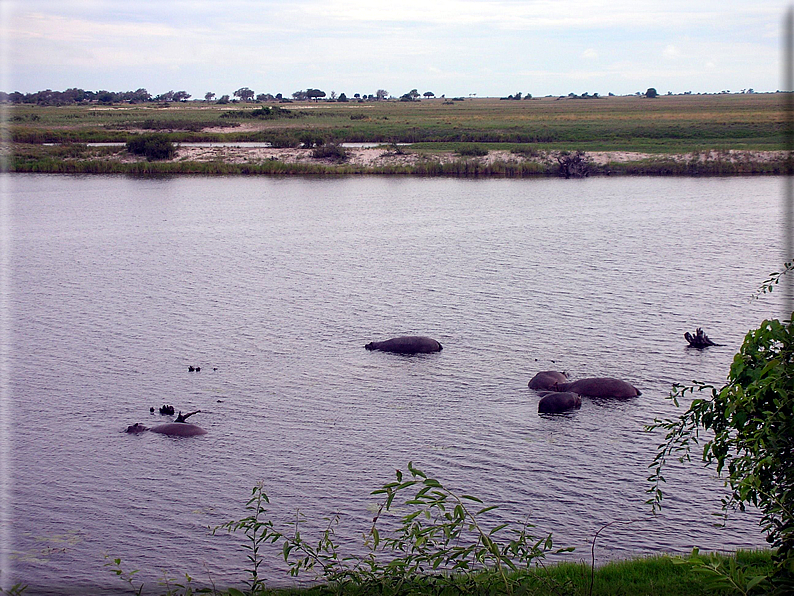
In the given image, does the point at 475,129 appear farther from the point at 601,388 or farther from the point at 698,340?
the point at 601,388

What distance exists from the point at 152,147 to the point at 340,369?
57.1m

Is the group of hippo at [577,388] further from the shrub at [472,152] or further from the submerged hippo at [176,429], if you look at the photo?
the shrub at [472,152]

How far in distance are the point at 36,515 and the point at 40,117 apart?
112294mm

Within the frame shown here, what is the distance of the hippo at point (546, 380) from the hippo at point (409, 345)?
11.5ft

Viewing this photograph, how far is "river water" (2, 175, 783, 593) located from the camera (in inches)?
479

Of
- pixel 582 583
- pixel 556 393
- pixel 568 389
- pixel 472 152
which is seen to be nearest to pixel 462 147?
pixel 472 152

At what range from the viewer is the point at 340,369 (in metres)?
19.3

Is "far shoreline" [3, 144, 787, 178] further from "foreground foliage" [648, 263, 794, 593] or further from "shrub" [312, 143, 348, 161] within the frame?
"foreground foliage" [648, 263, 794, 593]

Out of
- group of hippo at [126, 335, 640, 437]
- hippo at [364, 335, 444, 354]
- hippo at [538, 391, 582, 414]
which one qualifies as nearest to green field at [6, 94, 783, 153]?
hippo at [364, 335, 444, 354]

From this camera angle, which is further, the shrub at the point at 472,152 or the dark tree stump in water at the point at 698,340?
the shrub at the point at 472,152

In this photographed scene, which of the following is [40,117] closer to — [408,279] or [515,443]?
[408,279]

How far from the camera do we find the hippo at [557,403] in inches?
640

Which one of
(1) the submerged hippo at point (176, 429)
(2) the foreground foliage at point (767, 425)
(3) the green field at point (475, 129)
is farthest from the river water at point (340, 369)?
(3) the green field at point (475, 129)

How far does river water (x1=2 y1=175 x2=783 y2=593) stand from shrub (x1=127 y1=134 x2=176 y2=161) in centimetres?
2819
